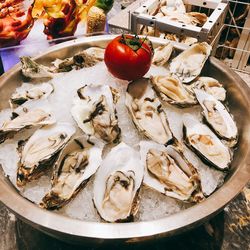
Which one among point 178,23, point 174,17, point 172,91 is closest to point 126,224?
point 172,91

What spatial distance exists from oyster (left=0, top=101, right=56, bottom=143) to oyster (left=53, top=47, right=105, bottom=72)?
0.21 m

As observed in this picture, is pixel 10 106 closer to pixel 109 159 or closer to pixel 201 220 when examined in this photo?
pixel 109 159

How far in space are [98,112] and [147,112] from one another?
15 cm

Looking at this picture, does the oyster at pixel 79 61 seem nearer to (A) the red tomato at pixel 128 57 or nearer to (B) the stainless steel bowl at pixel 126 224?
(A) the red tomato at pixel 128 57

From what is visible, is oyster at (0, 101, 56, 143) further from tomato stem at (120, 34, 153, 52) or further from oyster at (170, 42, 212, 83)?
oyster at (170, 42, 212, 83)

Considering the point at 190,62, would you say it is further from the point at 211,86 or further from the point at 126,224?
the point at 126,224

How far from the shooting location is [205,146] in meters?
0.77

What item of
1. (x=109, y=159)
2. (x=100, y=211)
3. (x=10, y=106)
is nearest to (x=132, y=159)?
(x=109, y=159)

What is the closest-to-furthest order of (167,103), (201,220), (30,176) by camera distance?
1. (201,220)
2. (30,176)
3. (167,103)

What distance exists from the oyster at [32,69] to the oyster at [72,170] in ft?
1.13

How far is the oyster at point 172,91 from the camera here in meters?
0.86

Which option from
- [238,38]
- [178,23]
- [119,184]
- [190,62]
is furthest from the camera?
[238,38]

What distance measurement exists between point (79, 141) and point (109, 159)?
93 mm

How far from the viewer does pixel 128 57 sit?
2.78 feet
